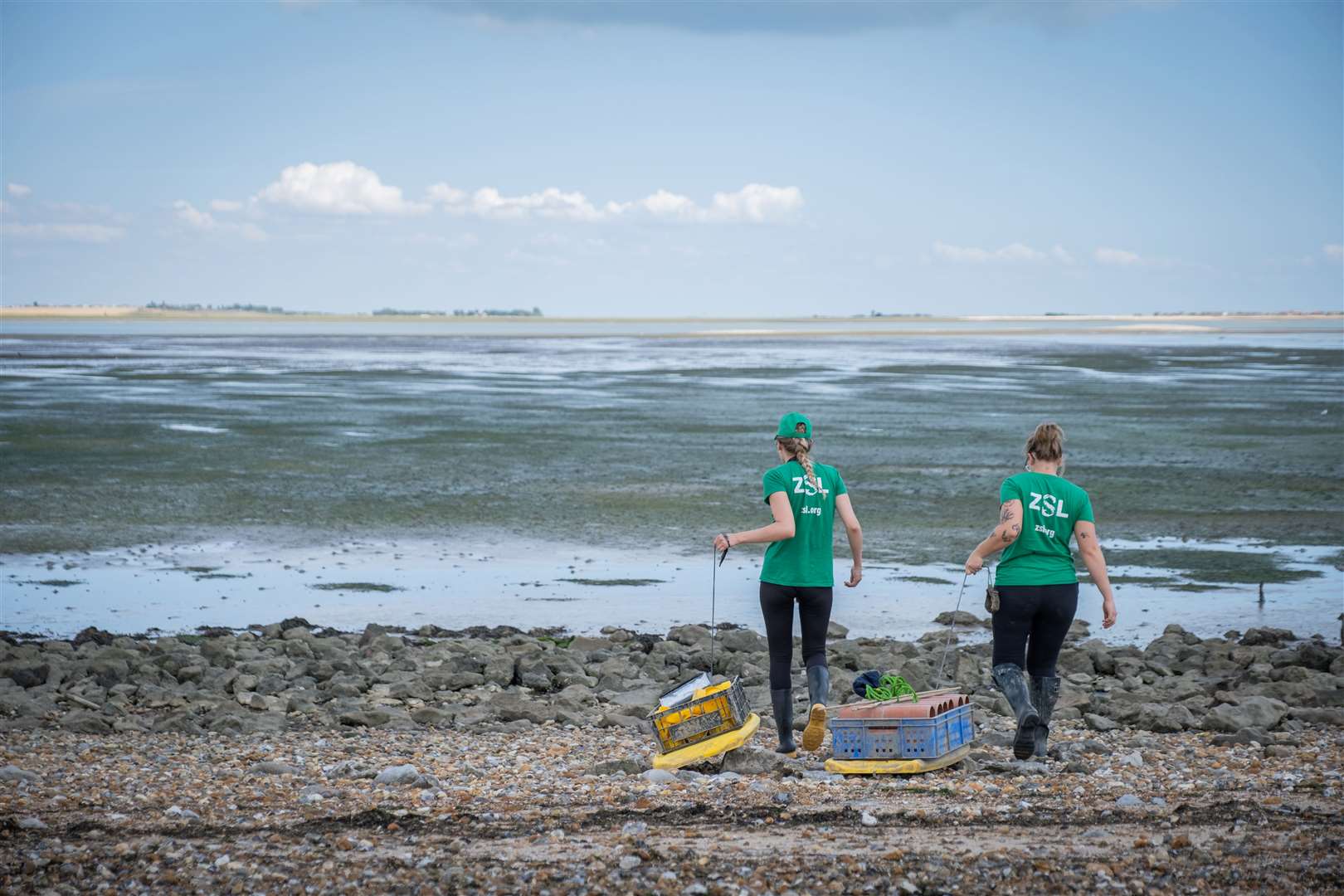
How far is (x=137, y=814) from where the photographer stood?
22.9 ft

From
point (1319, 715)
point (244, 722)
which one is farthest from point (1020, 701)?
point (244, 722)

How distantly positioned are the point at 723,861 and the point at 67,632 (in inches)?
392

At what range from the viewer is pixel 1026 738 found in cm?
812

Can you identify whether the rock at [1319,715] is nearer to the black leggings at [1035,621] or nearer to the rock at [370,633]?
the black leggings at [1035,621]

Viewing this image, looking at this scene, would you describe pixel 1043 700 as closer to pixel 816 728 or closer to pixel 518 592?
pixel 816 728

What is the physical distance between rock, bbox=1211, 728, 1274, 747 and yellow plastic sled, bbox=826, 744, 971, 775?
201 centimetres

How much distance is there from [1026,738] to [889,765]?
92 cm

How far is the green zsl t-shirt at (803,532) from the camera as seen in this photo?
316 inches

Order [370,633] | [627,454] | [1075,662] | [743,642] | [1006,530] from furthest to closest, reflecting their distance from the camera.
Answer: [627,454], [370,633], [743,642], [1075,662], [1006,530]

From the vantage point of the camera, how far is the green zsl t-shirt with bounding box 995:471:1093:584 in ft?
25.7

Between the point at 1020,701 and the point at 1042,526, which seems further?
the point at 1020,701

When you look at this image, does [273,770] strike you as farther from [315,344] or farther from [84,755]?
[315,344]

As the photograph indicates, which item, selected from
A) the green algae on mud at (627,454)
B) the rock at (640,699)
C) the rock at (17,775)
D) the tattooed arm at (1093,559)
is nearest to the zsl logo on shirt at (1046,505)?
the tattooed arm at (1093,559)

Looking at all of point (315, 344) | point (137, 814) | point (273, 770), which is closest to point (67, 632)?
point (273, 770)
